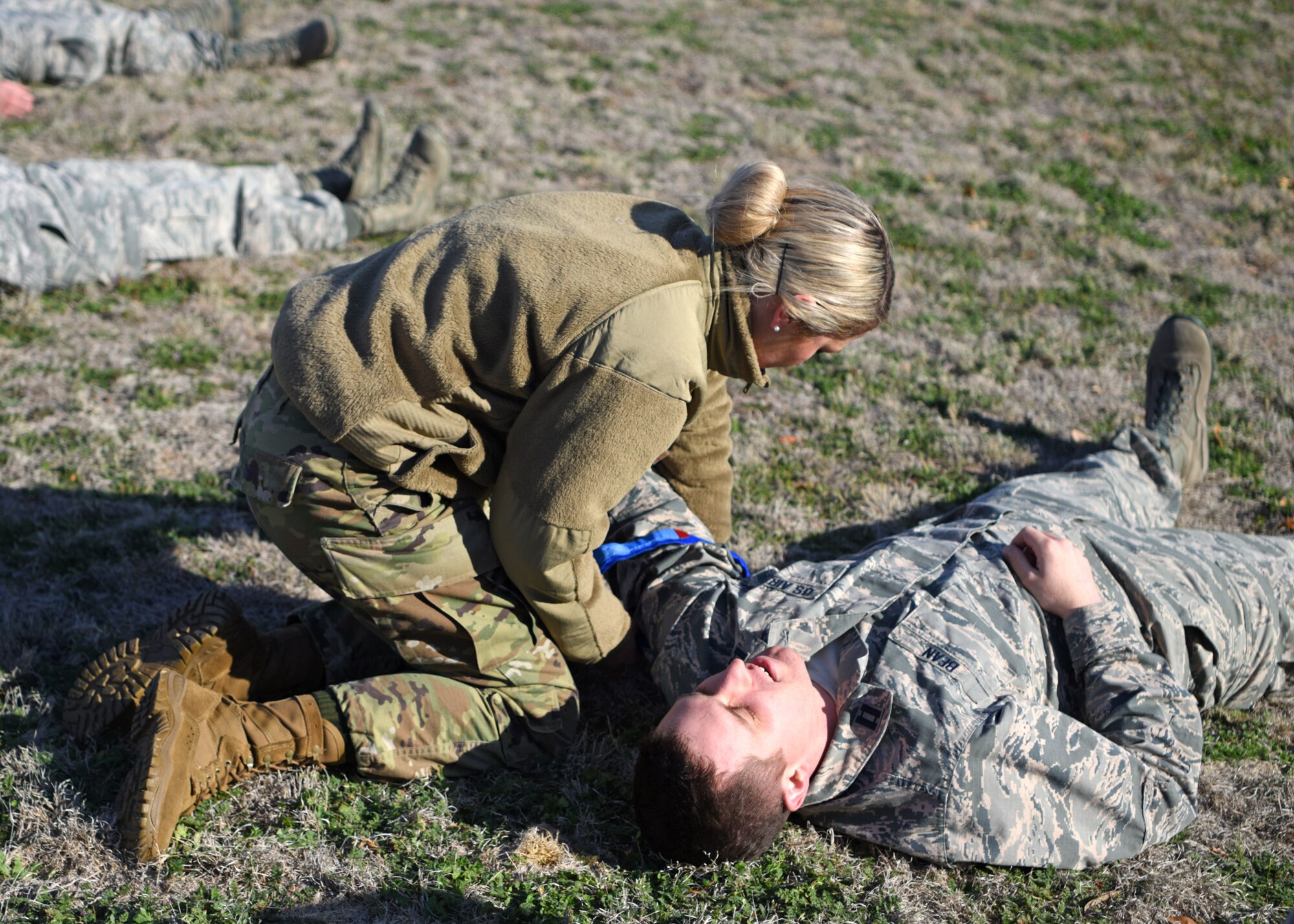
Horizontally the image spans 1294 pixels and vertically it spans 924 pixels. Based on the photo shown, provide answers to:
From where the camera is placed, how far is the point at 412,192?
21.3ft

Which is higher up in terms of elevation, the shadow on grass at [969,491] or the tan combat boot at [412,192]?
the tan combat boot at [412,192]

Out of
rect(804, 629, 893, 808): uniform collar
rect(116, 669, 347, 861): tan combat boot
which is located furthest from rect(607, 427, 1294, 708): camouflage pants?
rect(116, 669, 347, 861): tan combat boot

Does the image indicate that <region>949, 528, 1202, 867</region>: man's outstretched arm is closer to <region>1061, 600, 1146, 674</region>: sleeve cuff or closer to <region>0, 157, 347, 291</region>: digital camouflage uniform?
<region>1061, 600, 1146, 674</region>: sleeve cuff

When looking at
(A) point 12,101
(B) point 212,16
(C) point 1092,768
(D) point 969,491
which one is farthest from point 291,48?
(C) point 1092,768

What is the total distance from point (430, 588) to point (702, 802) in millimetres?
988

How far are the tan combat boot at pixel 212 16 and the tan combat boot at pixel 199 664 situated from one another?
7.55m

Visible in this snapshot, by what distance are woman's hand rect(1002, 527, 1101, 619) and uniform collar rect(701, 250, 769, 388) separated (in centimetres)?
122

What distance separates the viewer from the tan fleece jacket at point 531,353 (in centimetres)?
245

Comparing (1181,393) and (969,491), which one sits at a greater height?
(1181,393)

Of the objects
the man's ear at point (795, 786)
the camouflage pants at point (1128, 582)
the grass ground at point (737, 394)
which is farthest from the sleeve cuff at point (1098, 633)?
the man's ear at point (795, 786)

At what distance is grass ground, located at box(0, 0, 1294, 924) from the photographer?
2.78 metres

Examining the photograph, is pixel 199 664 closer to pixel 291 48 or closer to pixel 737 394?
pixel 737 394

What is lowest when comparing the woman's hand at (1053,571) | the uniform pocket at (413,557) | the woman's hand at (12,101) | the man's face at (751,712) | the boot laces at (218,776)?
the boot laces at (218,776)

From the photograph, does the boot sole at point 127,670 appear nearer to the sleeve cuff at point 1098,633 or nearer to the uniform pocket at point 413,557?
the uniform pocket at point 413,557
